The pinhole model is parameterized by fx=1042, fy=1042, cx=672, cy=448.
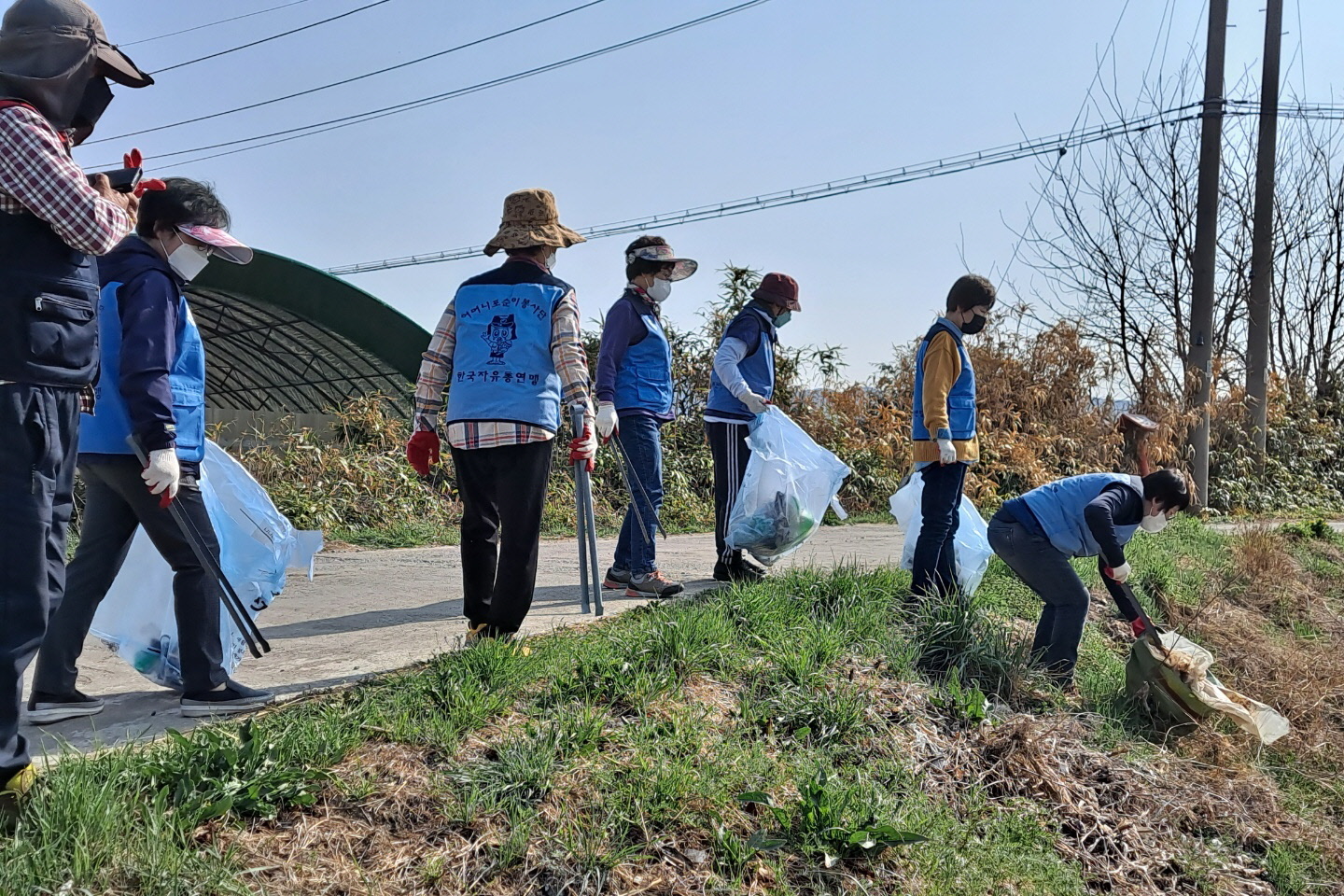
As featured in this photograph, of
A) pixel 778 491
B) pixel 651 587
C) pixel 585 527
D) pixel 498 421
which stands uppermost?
pixel 498 421

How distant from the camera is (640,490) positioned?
533 centimetres

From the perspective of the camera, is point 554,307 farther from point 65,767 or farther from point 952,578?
point 952,578

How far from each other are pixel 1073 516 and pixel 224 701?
371 cm

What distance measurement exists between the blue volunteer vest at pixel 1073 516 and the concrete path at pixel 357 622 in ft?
4.65

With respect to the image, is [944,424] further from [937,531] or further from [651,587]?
[651,587]

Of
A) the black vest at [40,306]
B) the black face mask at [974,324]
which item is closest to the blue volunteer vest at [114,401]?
the black vest at [40,306]

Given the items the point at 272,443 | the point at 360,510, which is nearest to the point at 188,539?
the point at 360,510

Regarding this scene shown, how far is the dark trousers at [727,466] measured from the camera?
5.73 metres

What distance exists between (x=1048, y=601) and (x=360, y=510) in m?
6.06

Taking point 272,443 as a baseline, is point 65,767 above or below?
below

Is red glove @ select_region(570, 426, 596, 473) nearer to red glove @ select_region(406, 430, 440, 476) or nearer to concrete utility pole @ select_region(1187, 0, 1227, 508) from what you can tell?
red glove @ select_region(406, 430, 440, 476)

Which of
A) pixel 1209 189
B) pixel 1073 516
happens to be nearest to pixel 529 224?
pixel 1073 516

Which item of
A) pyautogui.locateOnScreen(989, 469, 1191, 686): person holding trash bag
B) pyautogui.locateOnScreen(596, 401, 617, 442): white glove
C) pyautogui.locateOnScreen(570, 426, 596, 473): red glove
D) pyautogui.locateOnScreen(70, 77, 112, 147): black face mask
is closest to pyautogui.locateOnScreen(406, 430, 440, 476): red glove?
pyautogui.locateOnScreen(570, 426, 596, 473): red glove

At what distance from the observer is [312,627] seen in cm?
491
